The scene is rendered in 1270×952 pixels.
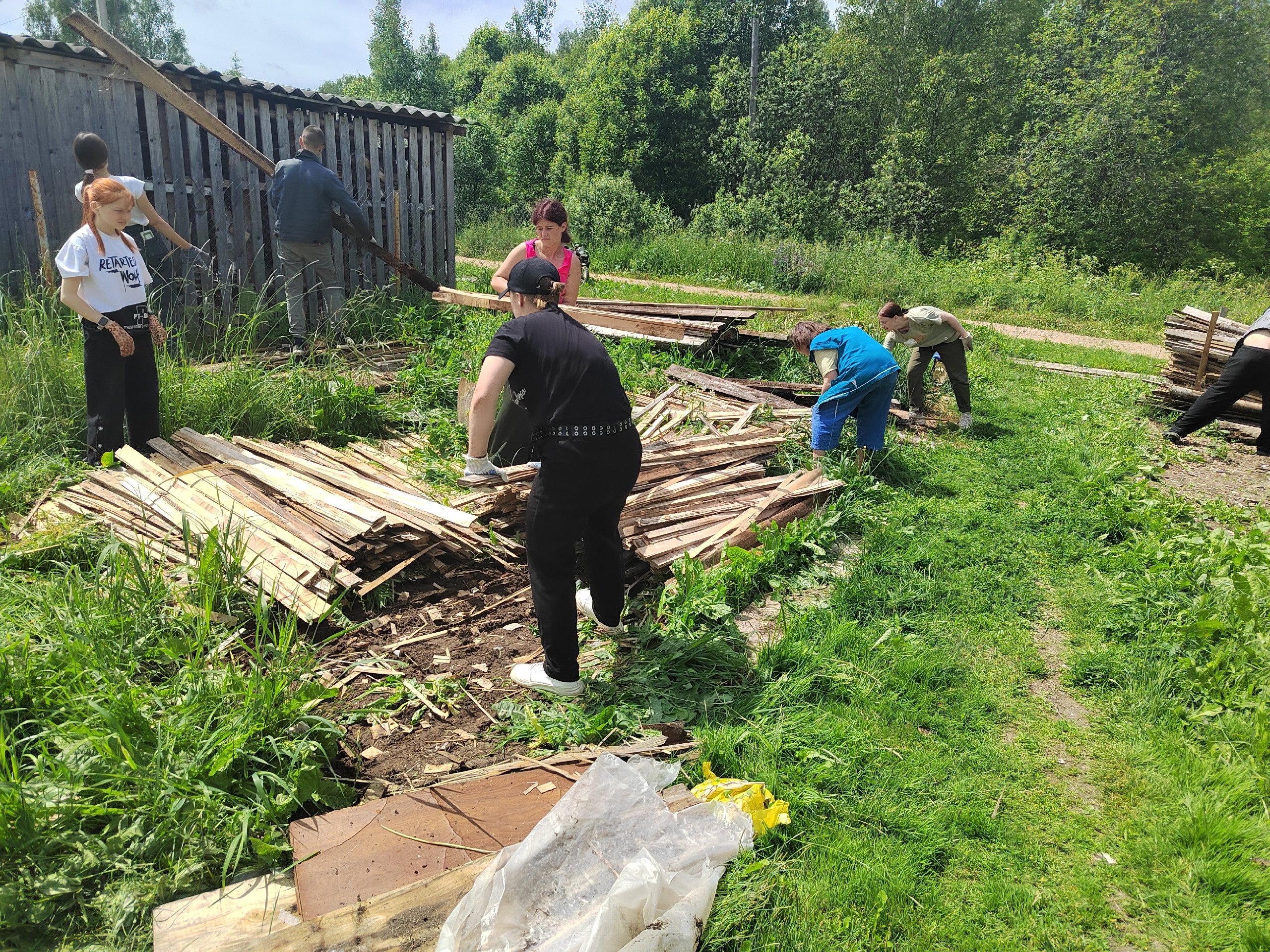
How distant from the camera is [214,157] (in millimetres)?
8922

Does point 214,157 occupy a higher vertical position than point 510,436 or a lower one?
higher

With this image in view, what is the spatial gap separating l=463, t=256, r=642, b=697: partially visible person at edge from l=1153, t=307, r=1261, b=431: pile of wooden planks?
27.7 ft

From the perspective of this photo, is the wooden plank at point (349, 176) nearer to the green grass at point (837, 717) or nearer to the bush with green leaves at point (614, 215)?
the green grass at point (837, 717)

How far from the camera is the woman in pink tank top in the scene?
19.3 ft

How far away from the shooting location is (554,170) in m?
32.7

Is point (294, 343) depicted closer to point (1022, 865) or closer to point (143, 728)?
point (143, 728)

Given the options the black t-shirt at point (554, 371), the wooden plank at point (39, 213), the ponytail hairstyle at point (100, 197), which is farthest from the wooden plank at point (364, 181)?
the black t-shirt at point (554, 371)

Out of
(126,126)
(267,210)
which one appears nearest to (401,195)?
(267,210)

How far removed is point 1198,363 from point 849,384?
5754 millimetres

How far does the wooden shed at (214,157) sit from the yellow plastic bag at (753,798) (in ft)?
25.4

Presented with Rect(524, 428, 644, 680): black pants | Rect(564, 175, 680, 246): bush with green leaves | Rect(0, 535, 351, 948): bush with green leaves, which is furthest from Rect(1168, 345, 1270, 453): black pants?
Rect(564, 175, 680, 246): bush with green leaves

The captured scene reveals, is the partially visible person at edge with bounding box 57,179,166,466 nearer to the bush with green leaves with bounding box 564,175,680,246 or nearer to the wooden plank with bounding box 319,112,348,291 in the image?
the wooden plank with bounding box 319,112,348,291

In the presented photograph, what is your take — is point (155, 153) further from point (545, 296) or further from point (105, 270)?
point (545, 296)

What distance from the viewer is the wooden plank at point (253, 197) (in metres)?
9.15
